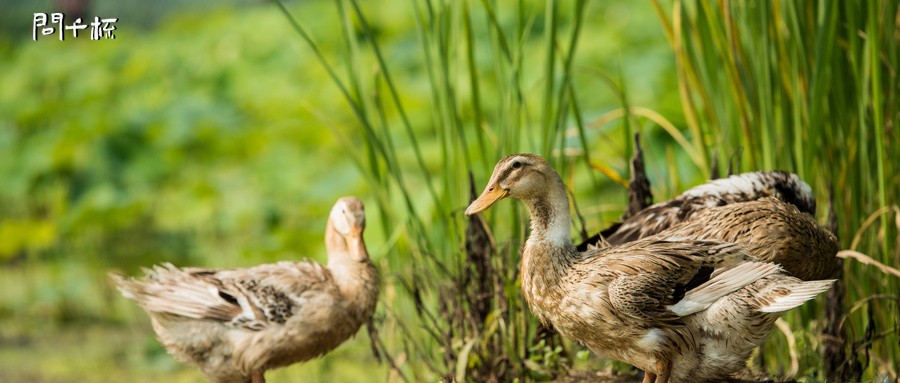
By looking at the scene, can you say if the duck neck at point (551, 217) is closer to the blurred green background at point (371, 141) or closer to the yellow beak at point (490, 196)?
the yellow beak at point (490, 196)

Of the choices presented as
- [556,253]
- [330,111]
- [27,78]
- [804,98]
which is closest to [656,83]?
[330,111]

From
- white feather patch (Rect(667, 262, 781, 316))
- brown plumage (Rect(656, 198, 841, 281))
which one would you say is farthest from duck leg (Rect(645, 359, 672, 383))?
brown plumage (Rect(656, 198, 841, 281))

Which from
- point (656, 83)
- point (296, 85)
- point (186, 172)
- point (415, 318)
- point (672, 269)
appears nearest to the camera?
point (672, 269)

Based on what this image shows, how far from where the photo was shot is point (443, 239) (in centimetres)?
467

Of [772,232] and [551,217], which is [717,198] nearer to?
[772,232]

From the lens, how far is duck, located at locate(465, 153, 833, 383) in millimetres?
3266

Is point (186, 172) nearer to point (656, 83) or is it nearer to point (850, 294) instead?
point (656, 83)

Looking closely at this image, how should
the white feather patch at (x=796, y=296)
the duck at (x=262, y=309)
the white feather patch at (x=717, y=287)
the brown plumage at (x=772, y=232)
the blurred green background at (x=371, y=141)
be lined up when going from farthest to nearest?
1. the blurred green background at (x=371, y=141)
2. the duck at (x=262, y=309)
3. the brown plumage at (x=772, y=232)
4. the white feather patch at (x=717, y=287)
5. the white feather patch at (x=796, y=296)

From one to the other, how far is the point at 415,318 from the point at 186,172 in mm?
4907

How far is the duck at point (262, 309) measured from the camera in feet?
13.1

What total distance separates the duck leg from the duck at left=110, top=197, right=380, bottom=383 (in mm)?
1134

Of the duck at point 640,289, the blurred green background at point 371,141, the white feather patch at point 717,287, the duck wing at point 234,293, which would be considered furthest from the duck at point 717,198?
the duck wing at point 234,293

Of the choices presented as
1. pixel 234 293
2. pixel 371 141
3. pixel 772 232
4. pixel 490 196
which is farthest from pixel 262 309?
pixel 772 232

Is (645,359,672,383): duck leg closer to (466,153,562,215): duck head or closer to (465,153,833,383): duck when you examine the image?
(465,153,833,383): duck
